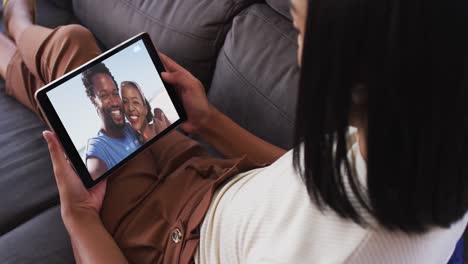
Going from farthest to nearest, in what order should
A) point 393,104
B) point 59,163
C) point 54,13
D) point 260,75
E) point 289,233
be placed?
point 54,13 < point 260,75 < point 59,163 < point 289,233 < point 393,104

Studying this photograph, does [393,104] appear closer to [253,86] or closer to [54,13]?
[253,86]

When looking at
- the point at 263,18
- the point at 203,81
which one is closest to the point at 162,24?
the point at 203,81

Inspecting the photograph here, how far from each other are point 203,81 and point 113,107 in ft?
1.25

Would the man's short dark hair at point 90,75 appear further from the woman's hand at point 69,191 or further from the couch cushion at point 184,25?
the couch cushion at point 184,25

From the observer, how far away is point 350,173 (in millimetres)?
524

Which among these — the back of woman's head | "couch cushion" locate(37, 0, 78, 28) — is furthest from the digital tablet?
"couch cushion" locate(37, 0, 78, 28)

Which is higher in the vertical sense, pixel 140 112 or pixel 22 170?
pixel 140 112

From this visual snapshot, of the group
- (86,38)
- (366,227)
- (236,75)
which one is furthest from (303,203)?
(86,38)

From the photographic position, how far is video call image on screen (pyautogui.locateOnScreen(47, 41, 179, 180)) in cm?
81

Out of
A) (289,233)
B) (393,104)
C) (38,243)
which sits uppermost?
(393,104)

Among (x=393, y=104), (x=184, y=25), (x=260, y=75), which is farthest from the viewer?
(x=184, y=25)

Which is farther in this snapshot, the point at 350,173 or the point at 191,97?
the point at 191,97

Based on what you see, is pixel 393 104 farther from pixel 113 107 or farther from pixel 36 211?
pixel 36 211

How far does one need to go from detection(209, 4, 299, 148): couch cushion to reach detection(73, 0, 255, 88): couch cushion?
0.04 meters
